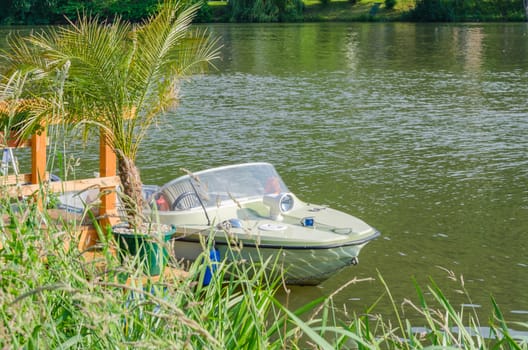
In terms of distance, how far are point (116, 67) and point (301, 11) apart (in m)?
63.5

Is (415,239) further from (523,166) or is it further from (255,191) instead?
(523,166)

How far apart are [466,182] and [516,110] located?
9.78 m

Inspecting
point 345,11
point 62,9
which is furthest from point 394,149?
point 62,9

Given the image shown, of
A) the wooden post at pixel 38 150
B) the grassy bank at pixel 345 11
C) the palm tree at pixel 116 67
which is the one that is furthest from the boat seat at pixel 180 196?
the grassy bank at pixel 345 11

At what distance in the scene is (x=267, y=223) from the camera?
1075 centimetres

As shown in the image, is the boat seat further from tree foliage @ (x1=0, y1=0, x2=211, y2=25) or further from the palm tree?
tree foliage @ (x1=0, y1=0, x2=211, y2=25)

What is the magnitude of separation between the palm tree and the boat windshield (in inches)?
30.4

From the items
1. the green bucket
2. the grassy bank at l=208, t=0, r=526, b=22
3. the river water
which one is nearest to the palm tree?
the green bucket

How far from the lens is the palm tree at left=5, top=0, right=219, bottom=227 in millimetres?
10227

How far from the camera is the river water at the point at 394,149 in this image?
11945mm

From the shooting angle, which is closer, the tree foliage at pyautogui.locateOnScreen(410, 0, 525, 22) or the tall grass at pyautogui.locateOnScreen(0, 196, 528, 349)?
the tall grass at pyautogui.locateOnScreen(0, 196, 528, 349)

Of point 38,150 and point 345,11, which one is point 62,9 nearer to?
point 345,11

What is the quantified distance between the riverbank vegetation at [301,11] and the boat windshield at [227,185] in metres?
60.1

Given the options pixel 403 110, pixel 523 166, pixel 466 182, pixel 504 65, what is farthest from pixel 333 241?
pixel 504 65
